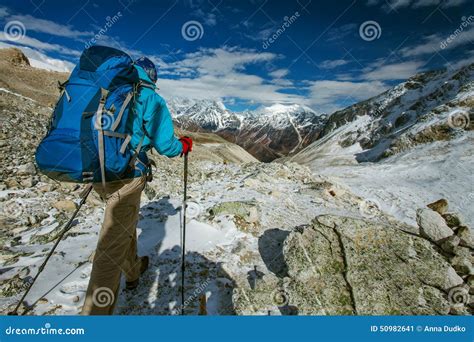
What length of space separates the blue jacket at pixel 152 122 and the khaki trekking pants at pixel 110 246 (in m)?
0.66

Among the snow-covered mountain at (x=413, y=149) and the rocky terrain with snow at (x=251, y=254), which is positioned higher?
the snow-covered mountain at (x=413, y=149)

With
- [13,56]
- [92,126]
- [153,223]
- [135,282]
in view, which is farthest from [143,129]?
[13,56]

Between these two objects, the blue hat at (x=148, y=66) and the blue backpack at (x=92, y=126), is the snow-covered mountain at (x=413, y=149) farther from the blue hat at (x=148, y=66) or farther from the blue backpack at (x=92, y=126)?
the blue backpack at (x=92, y=126)

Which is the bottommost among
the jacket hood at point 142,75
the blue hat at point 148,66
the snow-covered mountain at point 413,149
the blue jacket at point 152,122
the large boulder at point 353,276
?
the large boulder at point 353,276

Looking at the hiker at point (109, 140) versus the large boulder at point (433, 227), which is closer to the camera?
the hiker at point (109, 140)

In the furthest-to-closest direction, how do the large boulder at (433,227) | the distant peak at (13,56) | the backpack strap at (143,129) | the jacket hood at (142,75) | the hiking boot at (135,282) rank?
1. the distant peak at (13,56)
2. the large boulder at (433,227)
3. the hiking boot at (135,282)
4. the jacket hood at (142,75)
5. the backpack strap at (143,129)

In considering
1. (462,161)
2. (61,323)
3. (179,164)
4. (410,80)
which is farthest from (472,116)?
(410,80)

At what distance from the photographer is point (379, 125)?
88.9 meters

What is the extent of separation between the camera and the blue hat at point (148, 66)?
4.70m

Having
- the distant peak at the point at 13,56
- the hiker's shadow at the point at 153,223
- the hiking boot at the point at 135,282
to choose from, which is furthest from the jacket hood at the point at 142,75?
the distant peak at the point at 13,56

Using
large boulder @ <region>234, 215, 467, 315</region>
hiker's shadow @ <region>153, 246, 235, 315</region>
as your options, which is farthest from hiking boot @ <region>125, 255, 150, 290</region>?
large boulder @ <region>234, 215, 467, 315</region>

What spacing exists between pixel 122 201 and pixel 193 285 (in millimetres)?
2336

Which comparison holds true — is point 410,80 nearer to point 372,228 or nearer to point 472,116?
point 472,116

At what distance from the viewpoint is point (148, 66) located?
15.6 ft
